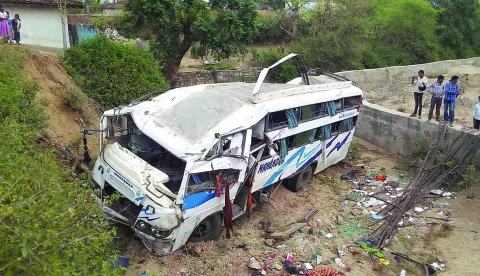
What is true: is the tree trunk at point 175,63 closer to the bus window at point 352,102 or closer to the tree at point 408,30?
the bus window at point 352,102

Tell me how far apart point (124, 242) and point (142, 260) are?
57 centimetres

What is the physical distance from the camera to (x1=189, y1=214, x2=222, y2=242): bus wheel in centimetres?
749

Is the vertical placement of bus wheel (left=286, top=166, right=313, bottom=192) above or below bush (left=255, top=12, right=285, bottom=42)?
below

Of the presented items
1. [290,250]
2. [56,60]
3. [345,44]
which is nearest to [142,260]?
[290,250]

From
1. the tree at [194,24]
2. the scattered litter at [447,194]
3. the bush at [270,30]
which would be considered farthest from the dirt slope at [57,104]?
the bush at [270,30]

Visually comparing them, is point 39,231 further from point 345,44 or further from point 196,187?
point 345,44

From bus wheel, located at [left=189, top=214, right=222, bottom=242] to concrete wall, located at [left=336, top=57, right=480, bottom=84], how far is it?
1450cm

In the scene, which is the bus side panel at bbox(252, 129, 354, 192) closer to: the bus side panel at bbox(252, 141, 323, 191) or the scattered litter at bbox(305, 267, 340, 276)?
the bus side panel at bbox(252, 141, 323, 191)

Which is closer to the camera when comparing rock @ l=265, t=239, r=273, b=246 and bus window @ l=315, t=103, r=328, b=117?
rock @ l=265, t=239, r=273, b=246

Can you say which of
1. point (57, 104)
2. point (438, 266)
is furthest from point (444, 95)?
point (57, 104)

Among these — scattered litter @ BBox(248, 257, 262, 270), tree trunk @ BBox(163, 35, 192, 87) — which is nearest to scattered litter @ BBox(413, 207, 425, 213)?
scattered litter @ BBox(248, 257, 262, 270)

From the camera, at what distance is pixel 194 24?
47.4ft

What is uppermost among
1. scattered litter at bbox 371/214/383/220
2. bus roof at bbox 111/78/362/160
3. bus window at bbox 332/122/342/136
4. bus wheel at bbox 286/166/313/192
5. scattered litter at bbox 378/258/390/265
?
bus roof at bbox 111/78/362/160

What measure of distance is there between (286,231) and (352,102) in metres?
4.58
